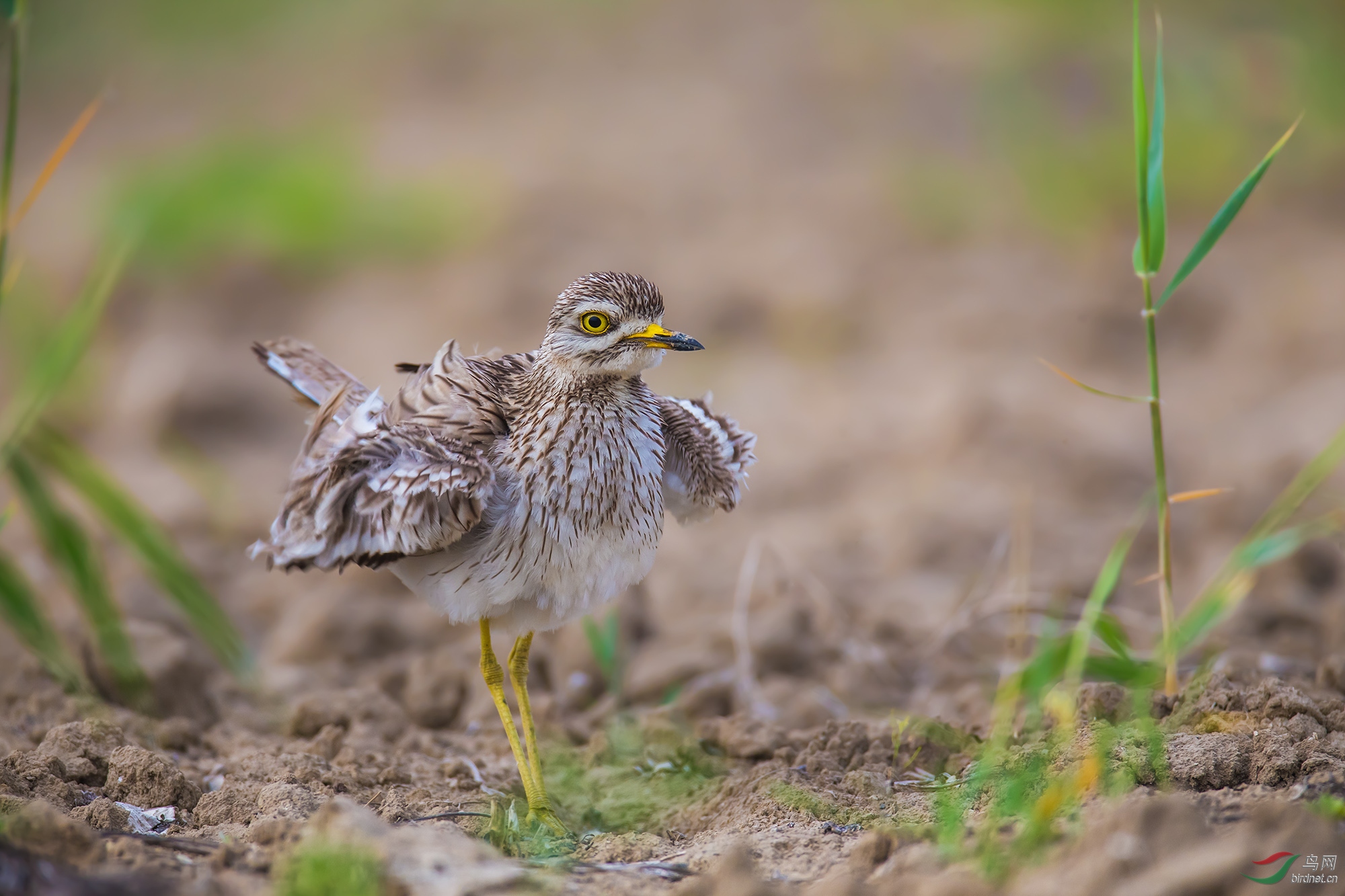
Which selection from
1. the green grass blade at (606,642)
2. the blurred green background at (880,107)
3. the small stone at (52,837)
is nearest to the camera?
the small stone at (52,837)

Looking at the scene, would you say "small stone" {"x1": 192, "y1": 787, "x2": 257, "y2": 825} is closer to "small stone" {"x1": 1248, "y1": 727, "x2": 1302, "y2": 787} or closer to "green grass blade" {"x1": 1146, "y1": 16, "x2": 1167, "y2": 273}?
"small stone" {"x1": 1248, "y1": 727, "x2": 1302, "y2": 787}

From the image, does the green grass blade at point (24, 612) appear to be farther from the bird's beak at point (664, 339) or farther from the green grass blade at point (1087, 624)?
the green grass blade at point (1087, 624)

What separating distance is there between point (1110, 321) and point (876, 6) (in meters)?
5.62

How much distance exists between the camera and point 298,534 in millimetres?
3588

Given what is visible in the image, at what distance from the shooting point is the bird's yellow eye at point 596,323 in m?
3.58

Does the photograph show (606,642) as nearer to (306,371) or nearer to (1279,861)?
(306,371)

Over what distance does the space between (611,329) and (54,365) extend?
1550 millimetres

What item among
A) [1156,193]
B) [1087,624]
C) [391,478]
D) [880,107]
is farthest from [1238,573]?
[880,107]

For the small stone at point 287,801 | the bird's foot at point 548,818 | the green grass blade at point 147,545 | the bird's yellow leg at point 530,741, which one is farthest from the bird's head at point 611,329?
the small stone at point 287,801

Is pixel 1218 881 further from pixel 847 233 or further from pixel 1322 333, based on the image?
pixel 847 233

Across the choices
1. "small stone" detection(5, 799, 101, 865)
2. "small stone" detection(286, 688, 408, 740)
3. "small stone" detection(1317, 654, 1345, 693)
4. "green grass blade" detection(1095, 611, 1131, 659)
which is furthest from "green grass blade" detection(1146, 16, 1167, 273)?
"small stone" detection(5, 799, 101, 865)

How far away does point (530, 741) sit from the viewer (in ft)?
12.5

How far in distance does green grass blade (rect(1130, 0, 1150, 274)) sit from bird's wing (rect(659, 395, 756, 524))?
54.6 inches

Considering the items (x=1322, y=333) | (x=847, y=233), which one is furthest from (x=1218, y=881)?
(x=847, y=233)
